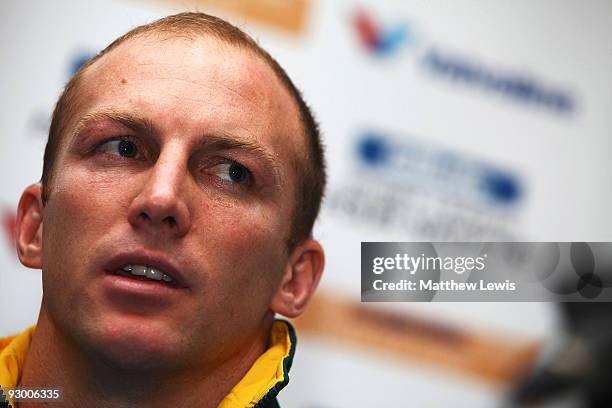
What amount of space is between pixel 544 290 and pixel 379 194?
44 centimetres

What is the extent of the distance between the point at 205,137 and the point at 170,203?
0.13m

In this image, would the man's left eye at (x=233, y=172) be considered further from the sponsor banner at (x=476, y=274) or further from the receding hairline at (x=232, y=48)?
the sponsor banner at (x=476, y=274)

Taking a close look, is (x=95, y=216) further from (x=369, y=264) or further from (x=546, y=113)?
(x=546, y=113)

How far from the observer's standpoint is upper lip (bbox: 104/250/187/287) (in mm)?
905

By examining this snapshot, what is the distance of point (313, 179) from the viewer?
1.19 metres

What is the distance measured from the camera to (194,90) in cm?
101

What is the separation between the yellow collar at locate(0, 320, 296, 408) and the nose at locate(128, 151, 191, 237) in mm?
280

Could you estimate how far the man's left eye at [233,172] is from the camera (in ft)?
3.34

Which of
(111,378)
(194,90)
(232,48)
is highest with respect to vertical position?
(232,48)

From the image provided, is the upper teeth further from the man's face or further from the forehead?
the forehead

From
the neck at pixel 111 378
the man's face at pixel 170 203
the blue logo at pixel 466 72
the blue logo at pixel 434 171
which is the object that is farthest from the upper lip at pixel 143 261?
the blue logo at pixel 466 72

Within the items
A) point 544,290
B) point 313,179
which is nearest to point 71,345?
point 313,179

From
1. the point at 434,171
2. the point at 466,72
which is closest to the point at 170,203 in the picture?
the point at 434,171

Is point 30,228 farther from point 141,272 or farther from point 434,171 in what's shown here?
point 434,171
